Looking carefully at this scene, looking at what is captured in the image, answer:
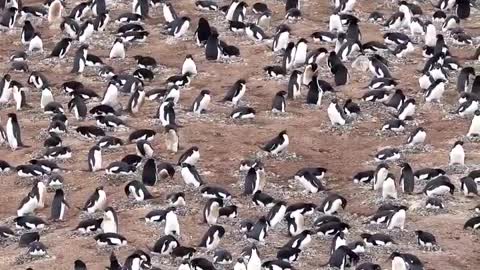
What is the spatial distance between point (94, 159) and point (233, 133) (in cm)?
233

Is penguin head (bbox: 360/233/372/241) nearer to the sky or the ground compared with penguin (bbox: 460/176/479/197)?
nearer to the sky

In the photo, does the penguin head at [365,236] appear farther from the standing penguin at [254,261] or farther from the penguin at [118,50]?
the penguin at [118,50]

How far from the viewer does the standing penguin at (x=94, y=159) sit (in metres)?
20.0

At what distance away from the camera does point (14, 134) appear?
69.3ft

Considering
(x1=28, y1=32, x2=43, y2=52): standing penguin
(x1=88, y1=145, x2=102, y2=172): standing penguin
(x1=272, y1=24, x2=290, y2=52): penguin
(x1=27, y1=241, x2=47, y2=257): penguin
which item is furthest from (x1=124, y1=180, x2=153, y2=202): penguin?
(x1=28, y1=32, x2=43, y2=52): standing penguin

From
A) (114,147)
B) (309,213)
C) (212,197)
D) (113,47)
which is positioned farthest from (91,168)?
(113,47)

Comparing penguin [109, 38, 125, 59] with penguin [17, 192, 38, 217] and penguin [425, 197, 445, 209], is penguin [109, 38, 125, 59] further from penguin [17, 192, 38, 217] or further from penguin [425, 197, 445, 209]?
penguin [425, 197, 445, 209]

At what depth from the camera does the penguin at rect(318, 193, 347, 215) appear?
1834 centimetres

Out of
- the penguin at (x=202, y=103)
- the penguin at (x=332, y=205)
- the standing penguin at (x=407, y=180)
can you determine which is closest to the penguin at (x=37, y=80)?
the penguin at (x=202, y=103)

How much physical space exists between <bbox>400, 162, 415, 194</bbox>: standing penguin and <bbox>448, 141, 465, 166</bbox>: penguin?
97 cm

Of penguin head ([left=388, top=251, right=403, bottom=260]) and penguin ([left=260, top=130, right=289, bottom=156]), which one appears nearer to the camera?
penguin head ([left=388, top=251, right=403, bottom=260])

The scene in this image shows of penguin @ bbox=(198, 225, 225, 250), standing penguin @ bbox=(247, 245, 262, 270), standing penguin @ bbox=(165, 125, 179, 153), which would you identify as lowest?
standing penguin @ bbox=(165, 125, 179, 153)

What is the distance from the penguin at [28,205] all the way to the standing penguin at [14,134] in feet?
7.55

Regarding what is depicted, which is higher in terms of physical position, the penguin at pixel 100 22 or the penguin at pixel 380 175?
the penguin at pixel 380 175
